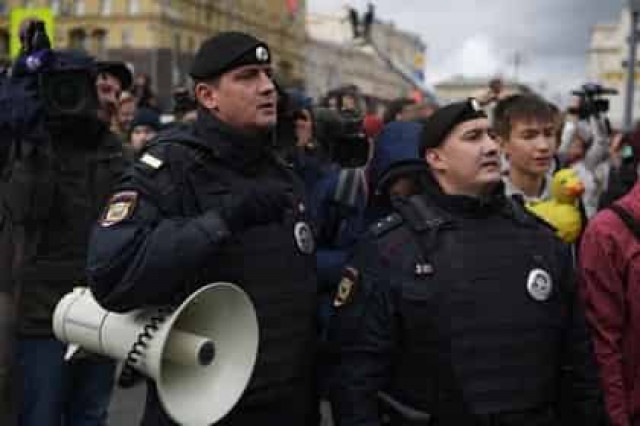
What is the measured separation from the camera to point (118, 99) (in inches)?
186

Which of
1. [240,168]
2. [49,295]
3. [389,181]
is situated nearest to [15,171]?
[49,295]

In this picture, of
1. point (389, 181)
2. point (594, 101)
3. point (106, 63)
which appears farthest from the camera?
point (594, 101)

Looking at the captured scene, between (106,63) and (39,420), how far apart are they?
179cm

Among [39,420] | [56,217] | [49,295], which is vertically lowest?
[39,420]

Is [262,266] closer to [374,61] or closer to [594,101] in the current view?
[594,101]

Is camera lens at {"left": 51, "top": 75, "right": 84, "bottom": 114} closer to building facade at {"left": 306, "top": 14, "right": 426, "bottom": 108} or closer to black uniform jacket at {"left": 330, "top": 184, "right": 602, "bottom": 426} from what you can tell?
black uniform jacket at {"left": 330, "top": 184, "right": 602, "bottom": 426}

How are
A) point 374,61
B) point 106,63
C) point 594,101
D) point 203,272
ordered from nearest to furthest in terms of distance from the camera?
1. point 203,272
2. point 106,63
3. point 594,101
4. point 374,61

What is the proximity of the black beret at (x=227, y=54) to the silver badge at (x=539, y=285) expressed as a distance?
1.05 metres

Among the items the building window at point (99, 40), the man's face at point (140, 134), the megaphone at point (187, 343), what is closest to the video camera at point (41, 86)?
the megaphone at point (187, 343)

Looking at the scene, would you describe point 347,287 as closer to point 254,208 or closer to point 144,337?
point 254,208

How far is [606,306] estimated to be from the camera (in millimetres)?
2891

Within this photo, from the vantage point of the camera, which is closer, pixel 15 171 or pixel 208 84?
pixel 208 84

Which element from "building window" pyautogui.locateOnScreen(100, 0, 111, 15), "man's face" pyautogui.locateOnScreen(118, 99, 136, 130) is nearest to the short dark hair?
"man's face" pyautogui.locateOnScreen(118, 99, 136, 130)

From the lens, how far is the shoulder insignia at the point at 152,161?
259 cm
